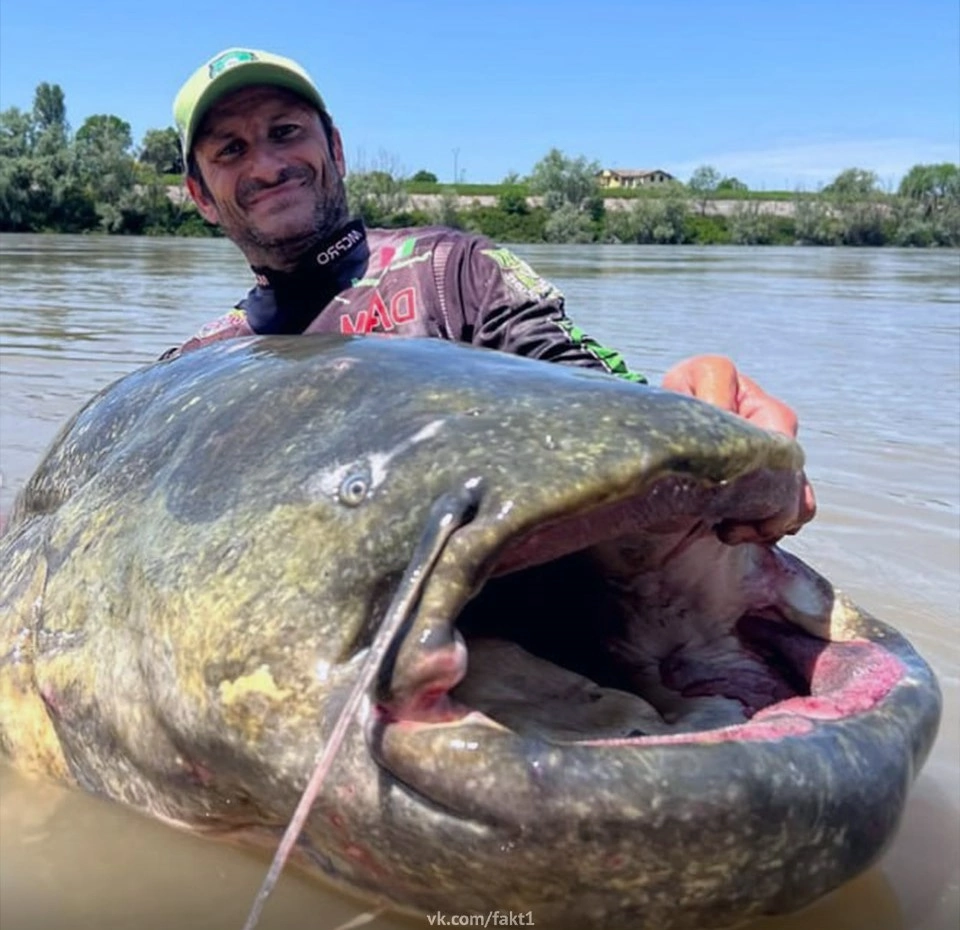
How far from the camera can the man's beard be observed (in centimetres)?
344

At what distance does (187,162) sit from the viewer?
3533 mm

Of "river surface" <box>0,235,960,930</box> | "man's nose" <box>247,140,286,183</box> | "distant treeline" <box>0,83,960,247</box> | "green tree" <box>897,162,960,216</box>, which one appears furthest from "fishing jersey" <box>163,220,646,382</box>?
"green tree" <box>897,162,960,216</box>

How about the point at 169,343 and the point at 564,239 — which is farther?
the point at 564,239

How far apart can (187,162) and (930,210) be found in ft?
252

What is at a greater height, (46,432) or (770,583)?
(770,583)

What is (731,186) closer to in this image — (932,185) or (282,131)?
(932,185)

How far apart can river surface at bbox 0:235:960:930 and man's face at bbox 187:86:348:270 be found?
167 cm

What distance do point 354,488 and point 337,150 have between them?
2231mm

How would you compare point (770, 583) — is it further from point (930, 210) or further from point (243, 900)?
point (930, 210)

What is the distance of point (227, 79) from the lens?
3.25 m

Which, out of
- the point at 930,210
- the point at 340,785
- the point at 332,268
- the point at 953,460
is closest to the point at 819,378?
the point at 953,460

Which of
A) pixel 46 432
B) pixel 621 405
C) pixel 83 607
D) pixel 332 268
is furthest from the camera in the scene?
pixel 46 432

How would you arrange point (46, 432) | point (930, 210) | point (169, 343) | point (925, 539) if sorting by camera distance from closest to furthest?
1. point (925, 539)
2. point (46, 432)
3. point (169, 343)
4. point (930, 210)

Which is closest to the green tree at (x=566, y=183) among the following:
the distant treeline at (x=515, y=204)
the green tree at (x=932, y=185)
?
the distant treeline at (x=515, y=204)
